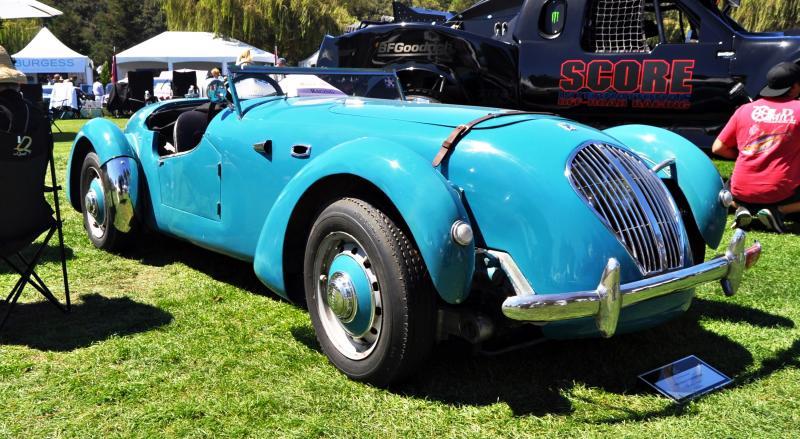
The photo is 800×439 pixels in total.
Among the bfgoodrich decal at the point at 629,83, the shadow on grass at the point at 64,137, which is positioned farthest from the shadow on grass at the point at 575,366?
the shadow on grass at the point at 64,137

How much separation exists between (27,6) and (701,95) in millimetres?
12099

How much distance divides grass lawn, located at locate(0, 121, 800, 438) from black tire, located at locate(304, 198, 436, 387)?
12 centimetres

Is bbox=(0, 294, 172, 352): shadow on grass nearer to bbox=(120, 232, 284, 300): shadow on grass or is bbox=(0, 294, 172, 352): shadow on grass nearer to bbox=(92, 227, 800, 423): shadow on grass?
bbox=(120, 232, 284, 300): shadow on grass

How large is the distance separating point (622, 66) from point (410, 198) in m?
5.80

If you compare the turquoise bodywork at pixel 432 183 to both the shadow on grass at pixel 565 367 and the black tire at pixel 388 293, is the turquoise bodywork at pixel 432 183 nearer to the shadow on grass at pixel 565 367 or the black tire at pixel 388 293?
the black tire at pixel 388 293

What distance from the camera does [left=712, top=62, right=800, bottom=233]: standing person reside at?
16.9 feet

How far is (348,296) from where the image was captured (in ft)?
9.02

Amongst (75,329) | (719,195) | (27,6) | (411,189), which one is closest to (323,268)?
(411,189)

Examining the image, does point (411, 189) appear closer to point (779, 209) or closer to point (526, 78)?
point (779, 209)

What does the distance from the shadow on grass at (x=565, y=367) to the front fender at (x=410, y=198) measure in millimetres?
551

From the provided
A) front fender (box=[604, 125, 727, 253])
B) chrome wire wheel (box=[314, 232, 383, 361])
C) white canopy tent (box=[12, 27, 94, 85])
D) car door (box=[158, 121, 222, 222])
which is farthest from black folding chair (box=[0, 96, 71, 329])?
white canopy tent (box=[12, 27, 94, 85])

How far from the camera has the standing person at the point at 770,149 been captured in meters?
5.16

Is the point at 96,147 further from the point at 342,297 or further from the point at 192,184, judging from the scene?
the point at 342,297

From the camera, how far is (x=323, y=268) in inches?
118
